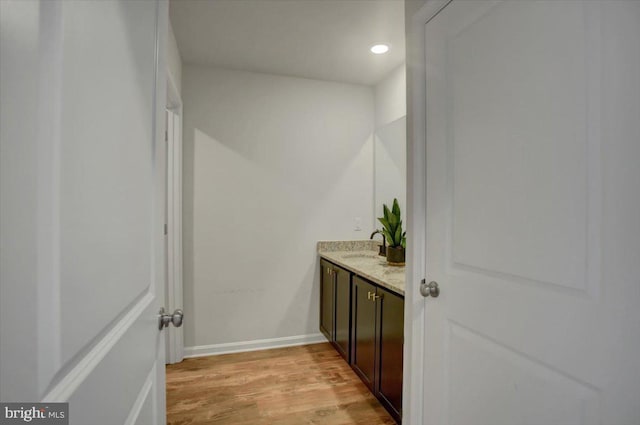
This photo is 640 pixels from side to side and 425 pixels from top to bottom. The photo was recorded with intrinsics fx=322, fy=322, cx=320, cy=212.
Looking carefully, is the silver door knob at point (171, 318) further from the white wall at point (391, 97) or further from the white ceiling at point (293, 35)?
the white wall at point (391, 97)

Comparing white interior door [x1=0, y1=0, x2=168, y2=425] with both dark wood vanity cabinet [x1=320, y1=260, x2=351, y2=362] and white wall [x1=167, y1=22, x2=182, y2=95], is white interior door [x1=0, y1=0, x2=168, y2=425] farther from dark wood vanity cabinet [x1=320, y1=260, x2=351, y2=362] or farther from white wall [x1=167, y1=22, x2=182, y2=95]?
dark wood vanity cabinet [x1=320, y1=260, x2=351, y2=362]

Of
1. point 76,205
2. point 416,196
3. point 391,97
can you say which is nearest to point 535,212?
point 416,196

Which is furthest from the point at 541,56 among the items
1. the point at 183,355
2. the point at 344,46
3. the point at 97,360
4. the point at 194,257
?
the point at 183,355

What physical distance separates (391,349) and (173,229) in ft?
6.33

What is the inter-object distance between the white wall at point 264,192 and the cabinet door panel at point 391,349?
130cm

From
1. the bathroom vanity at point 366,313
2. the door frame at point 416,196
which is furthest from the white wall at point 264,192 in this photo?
the door frame at point 416,196

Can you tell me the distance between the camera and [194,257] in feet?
9.29

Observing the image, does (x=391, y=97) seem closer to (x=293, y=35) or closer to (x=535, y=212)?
(x=293, y=35)

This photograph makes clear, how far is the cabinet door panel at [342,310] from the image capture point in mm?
2484

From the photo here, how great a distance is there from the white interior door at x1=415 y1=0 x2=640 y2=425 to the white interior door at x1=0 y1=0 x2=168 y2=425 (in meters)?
0.99

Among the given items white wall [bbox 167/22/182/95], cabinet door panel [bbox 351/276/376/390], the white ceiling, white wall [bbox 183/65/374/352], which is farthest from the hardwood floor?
the white ceiling

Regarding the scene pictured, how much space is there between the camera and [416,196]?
53.7 inches

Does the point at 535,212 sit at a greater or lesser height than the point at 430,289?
greater

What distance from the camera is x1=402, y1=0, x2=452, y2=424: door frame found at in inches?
53.0
